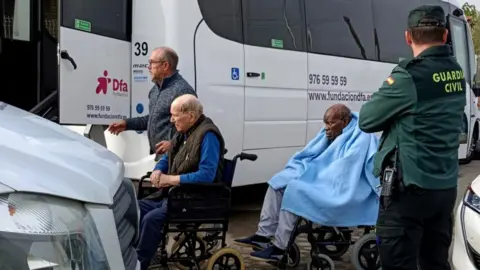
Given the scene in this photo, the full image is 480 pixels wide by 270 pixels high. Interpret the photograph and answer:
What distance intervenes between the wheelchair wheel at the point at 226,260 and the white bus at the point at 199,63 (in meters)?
1.63

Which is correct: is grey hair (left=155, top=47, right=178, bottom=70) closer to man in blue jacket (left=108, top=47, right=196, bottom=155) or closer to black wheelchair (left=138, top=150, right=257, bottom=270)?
man in blue jacket (left=108, top=47, right=196, bottom=155)

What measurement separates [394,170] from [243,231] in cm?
347

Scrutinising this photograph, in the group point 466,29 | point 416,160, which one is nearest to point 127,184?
point 416,160

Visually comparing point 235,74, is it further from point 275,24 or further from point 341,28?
point 341,28

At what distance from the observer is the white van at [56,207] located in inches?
79.1

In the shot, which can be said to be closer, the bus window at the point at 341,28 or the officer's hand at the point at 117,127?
the officer's hand at the point at 117,127

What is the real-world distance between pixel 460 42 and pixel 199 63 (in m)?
6.29

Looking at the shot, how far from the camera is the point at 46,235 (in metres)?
2.08

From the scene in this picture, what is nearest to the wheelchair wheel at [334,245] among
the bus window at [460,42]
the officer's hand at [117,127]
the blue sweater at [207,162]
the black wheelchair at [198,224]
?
the black wheelchair at [198,224]

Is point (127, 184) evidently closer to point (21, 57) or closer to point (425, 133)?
point (425, 133)

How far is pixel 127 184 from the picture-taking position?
3.17m

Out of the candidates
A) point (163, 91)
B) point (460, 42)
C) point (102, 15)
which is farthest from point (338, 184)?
point (460, 42)

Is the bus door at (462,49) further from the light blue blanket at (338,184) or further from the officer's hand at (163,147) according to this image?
the officer's hand at (163,147)

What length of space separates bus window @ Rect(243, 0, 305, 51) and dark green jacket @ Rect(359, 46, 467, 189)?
368 cm
